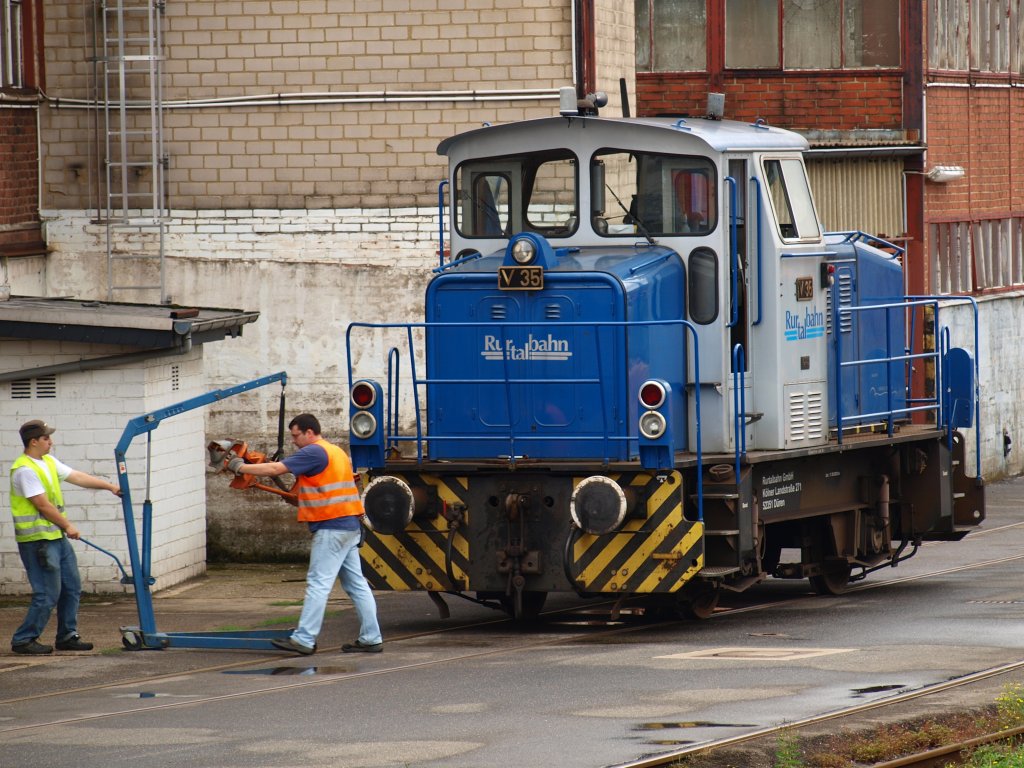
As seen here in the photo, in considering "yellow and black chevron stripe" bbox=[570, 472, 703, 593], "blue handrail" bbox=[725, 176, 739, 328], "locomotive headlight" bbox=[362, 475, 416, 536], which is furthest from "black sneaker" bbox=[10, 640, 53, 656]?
"blue handrail" bbox=[725, 176, 739, 328]

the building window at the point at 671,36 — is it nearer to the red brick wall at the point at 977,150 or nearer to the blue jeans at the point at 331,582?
the red brick wall at the point at 977,150

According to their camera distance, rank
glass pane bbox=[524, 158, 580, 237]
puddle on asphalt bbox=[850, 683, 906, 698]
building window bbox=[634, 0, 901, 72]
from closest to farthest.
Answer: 1. puddle on asphalt bbox=[850, 683, 906, 698]
2. glass pane bbox=[524, 158, 580, 237]
3. building window bbox=[634, 0, 901, 72]

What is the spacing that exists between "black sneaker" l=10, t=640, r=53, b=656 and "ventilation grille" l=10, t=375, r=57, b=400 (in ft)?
12.4

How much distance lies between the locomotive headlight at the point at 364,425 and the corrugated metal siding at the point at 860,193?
1256 centimetres

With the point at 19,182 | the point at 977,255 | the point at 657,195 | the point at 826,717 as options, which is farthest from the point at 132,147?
the point at 977,255

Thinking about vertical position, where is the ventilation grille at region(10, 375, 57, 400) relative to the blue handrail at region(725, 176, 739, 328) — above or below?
below

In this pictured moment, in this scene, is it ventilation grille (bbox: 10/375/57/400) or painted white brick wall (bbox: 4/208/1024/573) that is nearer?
ventilation grille (bbox: 10/375/57/400)

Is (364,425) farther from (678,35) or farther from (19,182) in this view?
(678,35)

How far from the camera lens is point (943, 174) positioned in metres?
24.7

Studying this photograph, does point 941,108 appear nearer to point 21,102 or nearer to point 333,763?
point 21,102

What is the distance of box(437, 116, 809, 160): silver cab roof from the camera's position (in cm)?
1259

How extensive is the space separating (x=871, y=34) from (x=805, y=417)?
12548mm

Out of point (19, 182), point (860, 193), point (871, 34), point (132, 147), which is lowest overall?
point (19, 182)

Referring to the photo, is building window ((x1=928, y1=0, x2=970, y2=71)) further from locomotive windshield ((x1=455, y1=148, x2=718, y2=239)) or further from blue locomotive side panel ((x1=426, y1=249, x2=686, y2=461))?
blue locomotive side panel ((x1=426, y1=249, x2=686, y2=461))
